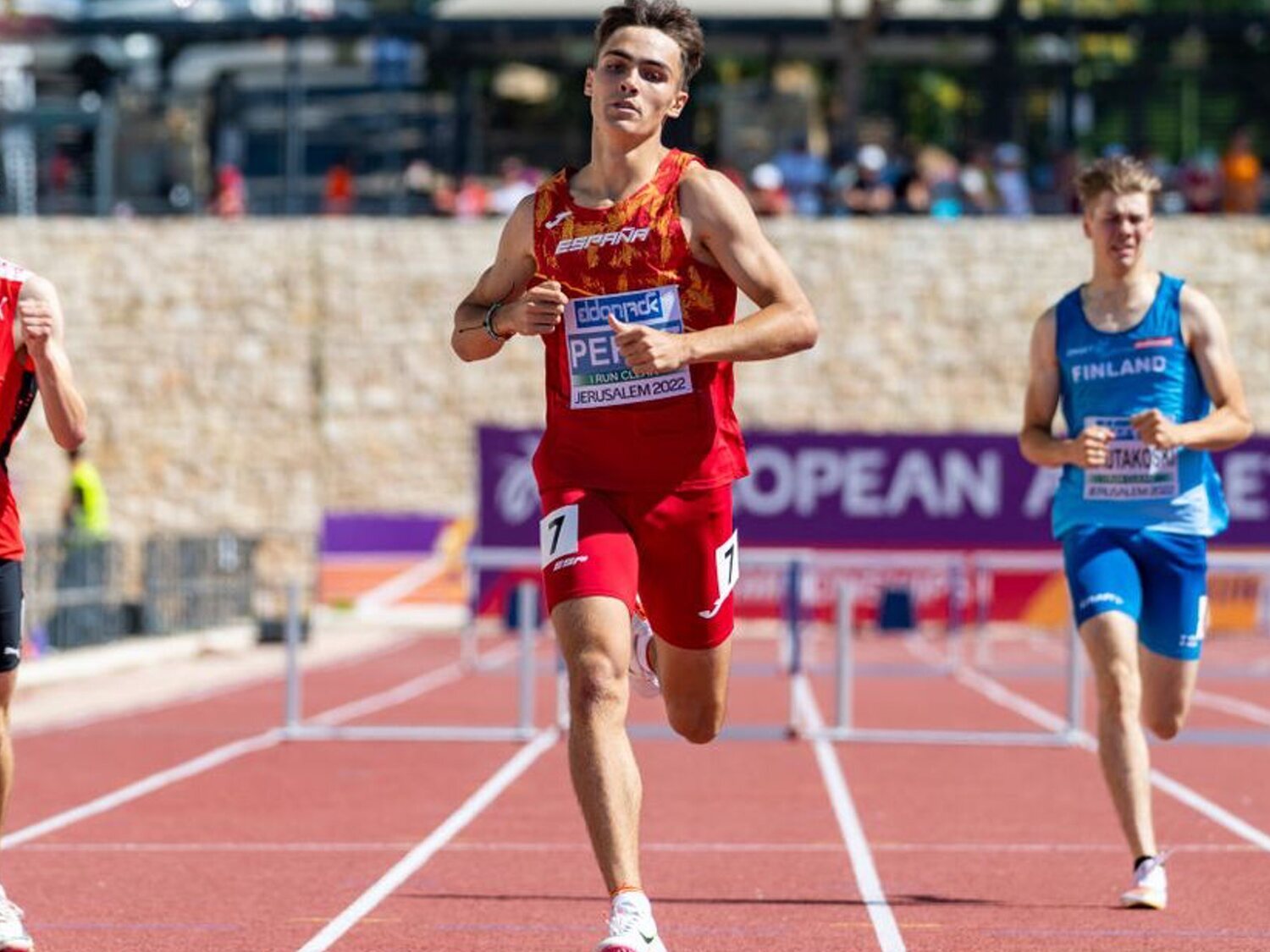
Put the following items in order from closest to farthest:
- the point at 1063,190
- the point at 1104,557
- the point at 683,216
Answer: the point at 683,216 < the point at 1104,557 < the point at 1063,190

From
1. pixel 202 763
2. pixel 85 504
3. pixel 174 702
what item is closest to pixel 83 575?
pixel 85 504

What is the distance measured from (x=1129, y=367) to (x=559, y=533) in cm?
267

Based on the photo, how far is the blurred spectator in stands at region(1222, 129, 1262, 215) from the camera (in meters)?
38.2

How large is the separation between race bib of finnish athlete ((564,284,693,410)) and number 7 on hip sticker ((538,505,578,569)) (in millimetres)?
267

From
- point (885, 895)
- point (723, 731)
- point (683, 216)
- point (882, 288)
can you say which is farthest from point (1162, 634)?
point (882, 288)

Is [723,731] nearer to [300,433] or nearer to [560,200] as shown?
[560,200]

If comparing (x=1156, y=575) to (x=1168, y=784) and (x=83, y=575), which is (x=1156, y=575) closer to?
(x=1168, y=784)

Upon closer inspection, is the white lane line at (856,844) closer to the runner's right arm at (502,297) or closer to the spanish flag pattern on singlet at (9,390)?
Result: the runner's right arm at (502,297)

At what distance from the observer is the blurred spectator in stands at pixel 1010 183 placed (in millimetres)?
38000

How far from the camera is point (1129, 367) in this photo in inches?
350

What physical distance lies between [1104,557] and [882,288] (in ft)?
98.0

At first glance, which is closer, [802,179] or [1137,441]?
[1137,441]

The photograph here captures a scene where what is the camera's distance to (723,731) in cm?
1557

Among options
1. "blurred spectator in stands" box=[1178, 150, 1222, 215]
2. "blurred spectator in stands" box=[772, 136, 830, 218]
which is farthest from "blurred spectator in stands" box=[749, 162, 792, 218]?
"blurred spectator in stands" box=[1178, 150, 1222, 215]
